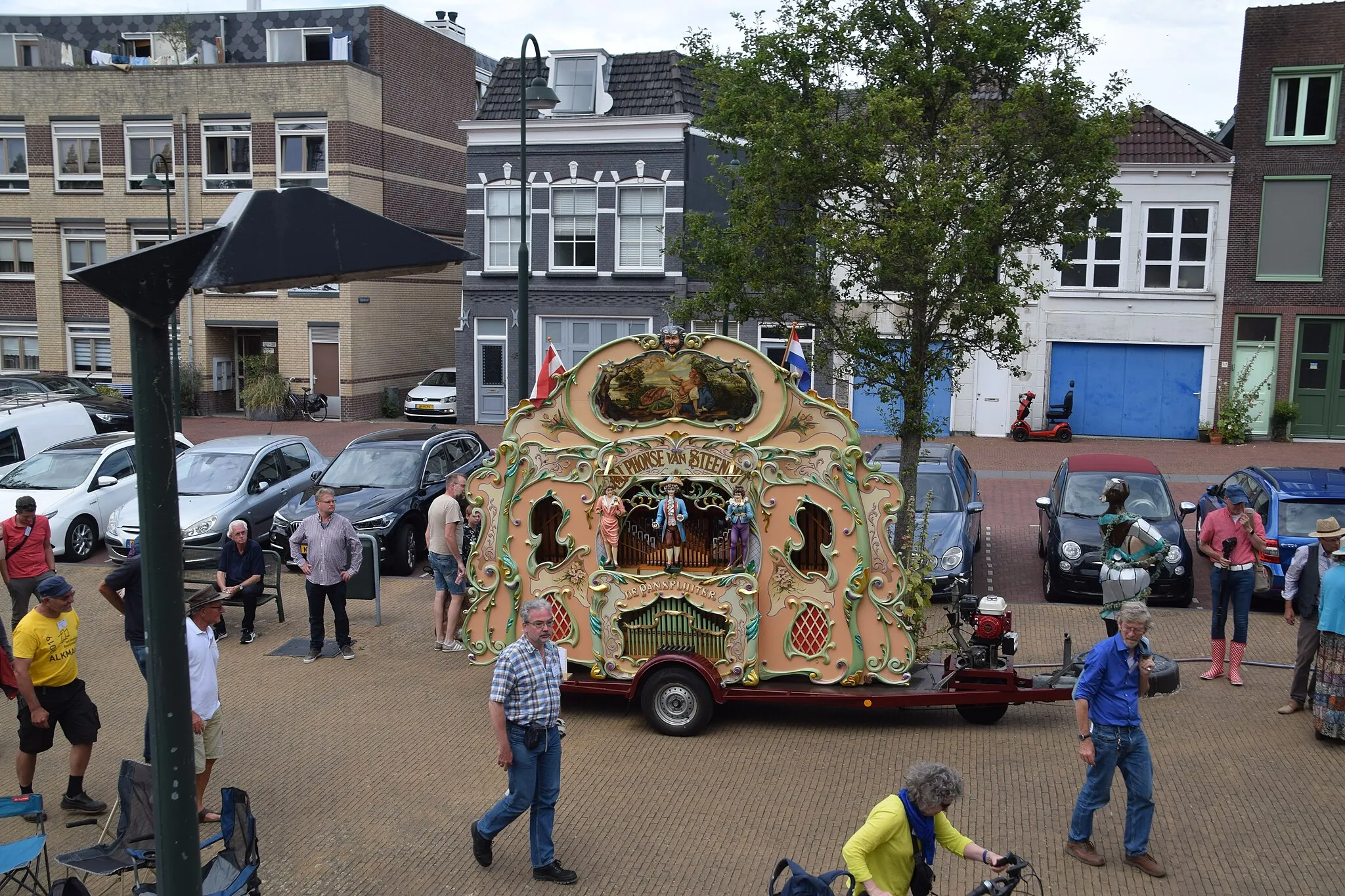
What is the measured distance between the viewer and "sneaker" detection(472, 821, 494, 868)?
7168 millimetres

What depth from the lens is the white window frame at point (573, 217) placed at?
94.4 ft

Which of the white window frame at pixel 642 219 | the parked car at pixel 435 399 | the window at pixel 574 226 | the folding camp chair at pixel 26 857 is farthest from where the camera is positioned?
the parked car at pixel 435 399

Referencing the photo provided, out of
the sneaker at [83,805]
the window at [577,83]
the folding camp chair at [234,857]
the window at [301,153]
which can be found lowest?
the sneaker at [83,805]

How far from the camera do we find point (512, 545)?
9.88 meters

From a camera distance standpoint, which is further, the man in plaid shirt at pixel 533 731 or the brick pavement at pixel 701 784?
the brick pavement at pixel 701 784

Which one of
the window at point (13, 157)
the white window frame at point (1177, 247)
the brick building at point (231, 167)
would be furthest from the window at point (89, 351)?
the white window frame at point (1177, 247)

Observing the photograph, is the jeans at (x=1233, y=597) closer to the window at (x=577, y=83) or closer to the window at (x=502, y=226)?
the window at (x=502, y=226)

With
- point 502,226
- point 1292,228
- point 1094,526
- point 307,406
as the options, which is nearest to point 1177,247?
point 1292,228

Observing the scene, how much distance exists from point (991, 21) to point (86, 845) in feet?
38.3

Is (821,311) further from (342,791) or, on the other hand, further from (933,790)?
(933,790)

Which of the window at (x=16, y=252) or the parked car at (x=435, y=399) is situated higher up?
the window at (x=16, y=252)

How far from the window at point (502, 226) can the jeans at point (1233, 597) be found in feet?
69.7

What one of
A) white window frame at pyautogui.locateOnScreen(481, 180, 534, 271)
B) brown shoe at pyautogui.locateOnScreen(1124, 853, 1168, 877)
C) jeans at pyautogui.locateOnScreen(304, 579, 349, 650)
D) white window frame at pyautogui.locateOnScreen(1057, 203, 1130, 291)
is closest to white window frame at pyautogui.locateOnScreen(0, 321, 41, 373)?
white window frame at pyautogui.locateOnScreen(481, 180, 534, 271)

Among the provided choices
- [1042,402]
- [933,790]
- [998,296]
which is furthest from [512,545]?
[1042,402]
